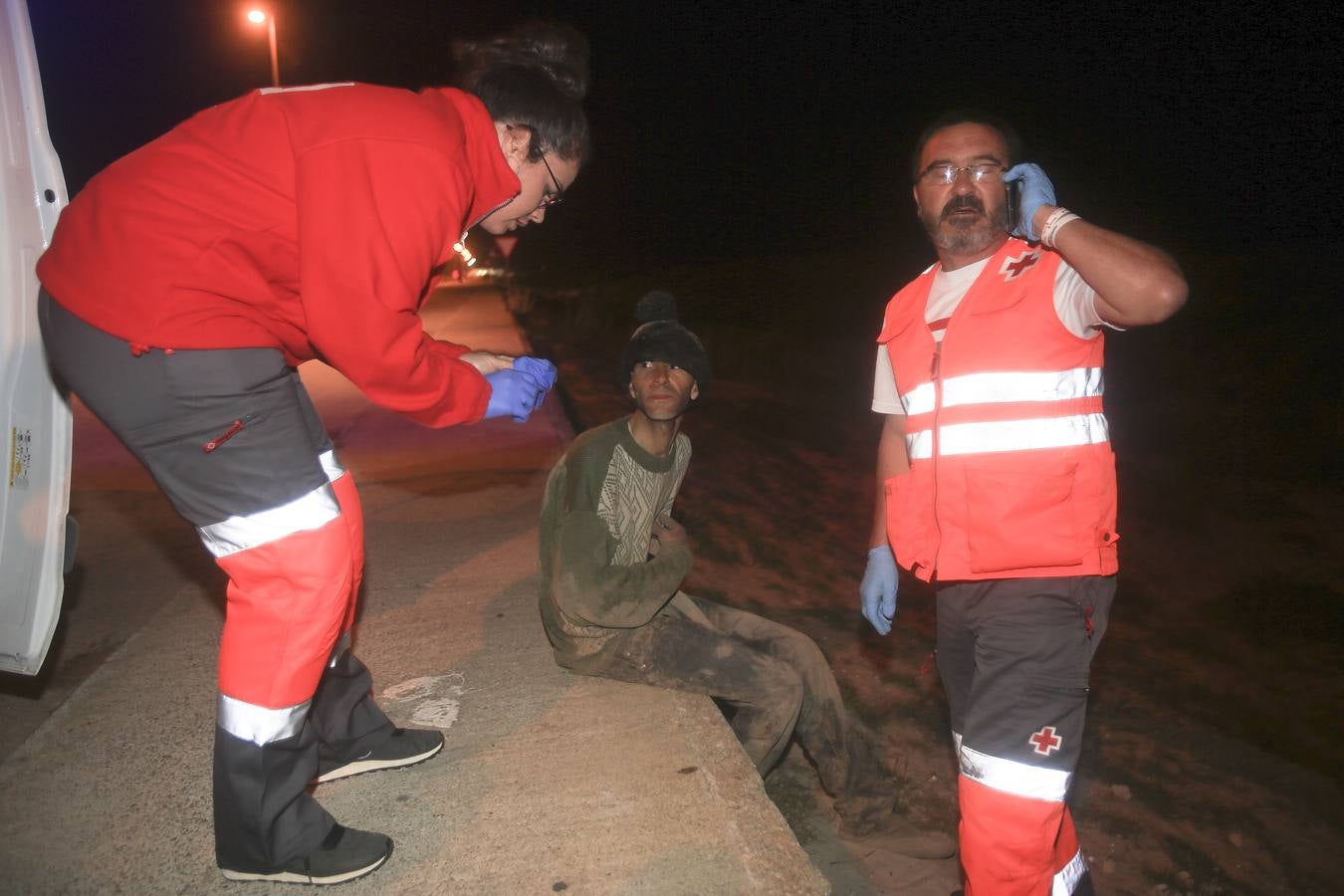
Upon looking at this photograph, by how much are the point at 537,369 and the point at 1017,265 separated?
1.22 metres

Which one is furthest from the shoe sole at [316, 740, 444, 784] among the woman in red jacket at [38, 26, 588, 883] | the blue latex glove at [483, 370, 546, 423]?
the blue latex glove at [483, 370, 546, 423]

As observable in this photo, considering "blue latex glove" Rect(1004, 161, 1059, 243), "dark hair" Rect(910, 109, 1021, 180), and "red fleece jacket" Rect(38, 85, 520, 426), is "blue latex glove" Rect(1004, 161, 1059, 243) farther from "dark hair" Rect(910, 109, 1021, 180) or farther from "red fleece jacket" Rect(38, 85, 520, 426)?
"red fleece jacket" Rect(38, 85, 520, 426)

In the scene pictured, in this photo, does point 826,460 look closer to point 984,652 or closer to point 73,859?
point 984,652

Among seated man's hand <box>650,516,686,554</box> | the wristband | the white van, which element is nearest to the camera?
the wristband

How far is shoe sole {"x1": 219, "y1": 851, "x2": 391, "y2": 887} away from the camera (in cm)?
212

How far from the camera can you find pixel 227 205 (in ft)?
5.85

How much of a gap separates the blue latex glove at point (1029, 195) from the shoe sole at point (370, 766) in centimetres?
219

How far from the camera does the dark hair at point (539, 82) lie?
2.01 meters

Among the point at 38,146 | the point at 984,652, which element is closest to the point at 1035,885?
the point at 984,652

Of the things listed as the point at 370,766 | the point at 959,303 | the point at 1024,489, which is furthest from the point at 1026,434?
the point at 370,766

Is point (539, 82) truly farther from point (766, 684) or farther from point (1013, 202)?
point (766, 684)

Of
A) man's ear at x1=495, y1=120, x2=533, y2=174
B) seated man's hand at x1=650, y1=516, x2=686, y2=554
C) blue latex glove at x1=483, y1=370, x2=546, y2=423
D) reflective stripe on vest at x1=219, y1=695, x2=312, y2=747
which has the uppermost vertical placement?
man's ear at x1=495, y1=120, x2=533, y2=174

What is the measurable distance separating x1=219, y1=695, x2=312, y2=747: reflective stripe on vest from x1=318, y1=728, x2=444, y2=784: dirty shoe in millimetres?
642

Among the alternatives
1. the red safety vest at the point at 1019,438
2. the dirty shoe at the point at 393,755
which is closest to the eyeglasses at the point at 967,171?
the red safety vest at the point at 1019,438
